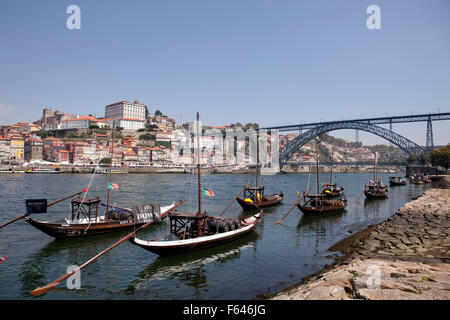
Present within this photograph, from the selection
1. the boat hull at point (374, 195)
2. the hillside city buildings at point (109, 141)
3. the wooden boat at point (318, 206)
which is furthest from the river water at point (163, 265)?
the hillside city buildings at point (109, 141)

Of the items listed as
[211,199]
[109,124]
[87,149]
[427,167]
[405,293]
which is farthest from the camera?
[109,124]

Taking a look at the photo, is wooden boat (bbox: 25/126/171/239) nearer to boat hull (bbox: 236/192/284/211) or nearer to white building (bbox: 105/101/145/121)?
boat hull (bbox: 236/192/284/211)

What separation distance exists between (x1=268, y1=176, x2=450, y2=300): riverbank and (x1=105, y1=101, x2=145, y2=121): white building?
147 meters

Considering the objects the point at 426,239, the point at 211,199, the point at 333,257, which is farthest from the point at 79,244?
the point at 211,199

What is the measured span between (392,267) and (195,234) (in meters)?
8.91

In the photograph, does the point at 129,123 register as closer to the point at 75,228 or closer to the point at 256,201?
the point at 256,201

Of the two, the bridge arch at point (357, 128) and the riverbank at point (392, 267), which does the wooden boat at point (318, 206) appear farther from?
the bridge arch at point (357, 128)

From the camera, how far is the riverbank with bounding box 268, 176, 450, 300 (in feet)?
26.9

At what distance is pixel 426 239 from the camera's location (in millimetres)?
15992

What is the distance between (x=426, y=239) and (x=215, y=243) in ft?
35.3

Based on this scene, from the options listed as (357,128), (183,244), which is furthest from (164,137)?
(183,244)

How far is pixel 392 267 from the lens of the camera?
35.6 feet

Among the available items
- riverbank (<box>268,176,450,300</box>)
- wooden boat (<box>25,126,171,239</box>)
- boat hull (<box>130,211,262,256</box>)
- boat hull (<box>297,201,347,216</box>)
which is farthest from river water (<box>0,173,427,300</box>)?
boat hull (<box>297,201,347,216</box>)

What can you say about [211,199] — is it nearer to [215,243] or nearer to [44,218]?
[44,218]
